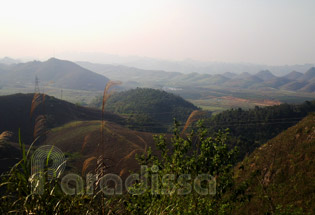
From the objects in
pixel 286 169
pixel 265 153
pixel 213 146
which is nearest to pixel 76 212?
pixel 213 146

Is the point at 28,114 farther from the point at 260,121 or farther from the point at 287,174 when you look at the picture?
the point at 287,174

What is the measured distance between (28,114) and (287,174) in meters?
79.4

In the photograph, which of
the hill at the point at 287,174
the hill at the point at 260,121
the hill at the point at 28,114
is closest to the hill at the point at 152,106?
the hill at the point at 28,114

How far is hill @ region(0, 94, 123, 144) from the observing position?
73812 millimetres

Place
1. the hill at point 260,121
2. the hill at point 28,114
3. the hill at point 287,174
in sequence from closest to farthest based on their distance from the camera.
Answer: the hill at point 287,174, the hill at point 28,114, the hill at point 260,121

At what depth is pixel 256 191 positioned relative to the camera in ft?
82.6

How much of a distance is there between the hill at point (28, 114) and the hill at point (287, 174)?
57987 millimetres

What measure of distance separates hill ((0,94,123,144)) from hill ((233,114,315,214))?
190ft

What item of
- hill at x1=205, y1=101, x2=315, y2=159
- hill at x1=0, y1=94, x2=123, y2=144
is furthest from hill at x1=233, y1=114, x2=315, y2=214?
hill at x1=0, y1=94, x2=123, y2=144

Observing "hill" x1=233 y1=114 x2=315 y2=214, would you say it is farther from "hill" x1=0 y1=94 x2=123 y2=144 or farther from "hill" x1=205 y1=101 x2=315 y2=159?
"hill" x1=0 y1=94 x2=123 y2=144

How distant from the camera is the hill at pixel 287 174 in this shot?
21000 mm

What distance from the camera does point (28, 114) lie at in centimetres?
8206

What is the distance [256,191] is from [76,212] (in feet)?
80.6

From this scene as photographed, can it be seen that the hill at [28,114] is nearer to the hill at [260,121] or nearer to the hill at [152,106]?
the hill at [152,106]
